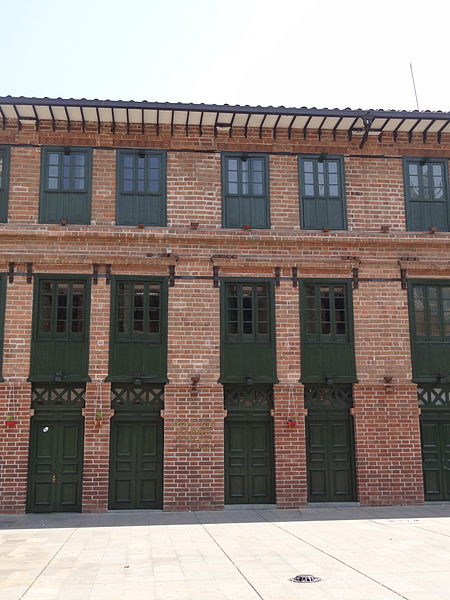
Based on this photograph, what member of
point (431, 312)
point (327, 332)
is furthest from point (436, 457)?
point (327, 332)

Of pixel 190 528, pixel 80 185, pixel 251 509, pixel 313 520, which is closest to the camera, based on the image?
pixel 190 528

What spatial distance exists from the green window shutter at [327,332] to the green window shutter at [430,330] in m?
1.58

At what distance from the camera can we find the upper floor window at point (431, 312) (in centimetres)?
1496

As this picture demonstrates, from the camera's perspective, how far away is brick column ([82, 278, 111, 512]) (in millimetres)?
13445

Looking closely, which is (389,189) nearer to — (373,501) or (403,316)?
(403,316)

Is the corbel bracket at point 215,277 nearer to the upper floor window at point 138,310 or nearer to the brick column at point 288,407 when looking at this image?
the upper floor window at point 138,310

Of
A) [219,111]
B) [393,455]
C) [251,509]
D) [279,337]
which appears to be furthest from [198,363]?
[219,111]

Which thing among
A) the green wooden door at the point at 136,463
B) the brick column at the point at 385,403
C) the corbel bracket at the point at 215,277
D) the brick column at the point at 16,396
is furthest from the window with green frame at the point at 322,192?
the brick column at the point at 16,396

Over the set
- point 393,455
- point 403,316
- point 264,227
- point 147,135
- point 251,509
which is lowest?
point 251,509

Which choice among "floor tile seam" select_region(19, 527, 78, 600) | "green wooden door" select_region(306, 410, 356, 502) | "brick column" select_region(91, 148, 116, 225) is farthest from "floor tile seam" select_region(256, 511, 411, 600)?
"brick column" select_region(91, 148, 116, 225)

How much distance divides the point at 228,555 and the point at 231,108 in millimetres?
9829

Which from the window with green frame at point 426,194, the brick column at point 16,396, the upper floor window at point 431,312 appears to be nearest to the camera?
the brick column at point 16,396

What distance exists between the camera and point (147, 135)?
1507 centimetres

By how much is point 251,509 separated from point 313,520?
6.09 feet
